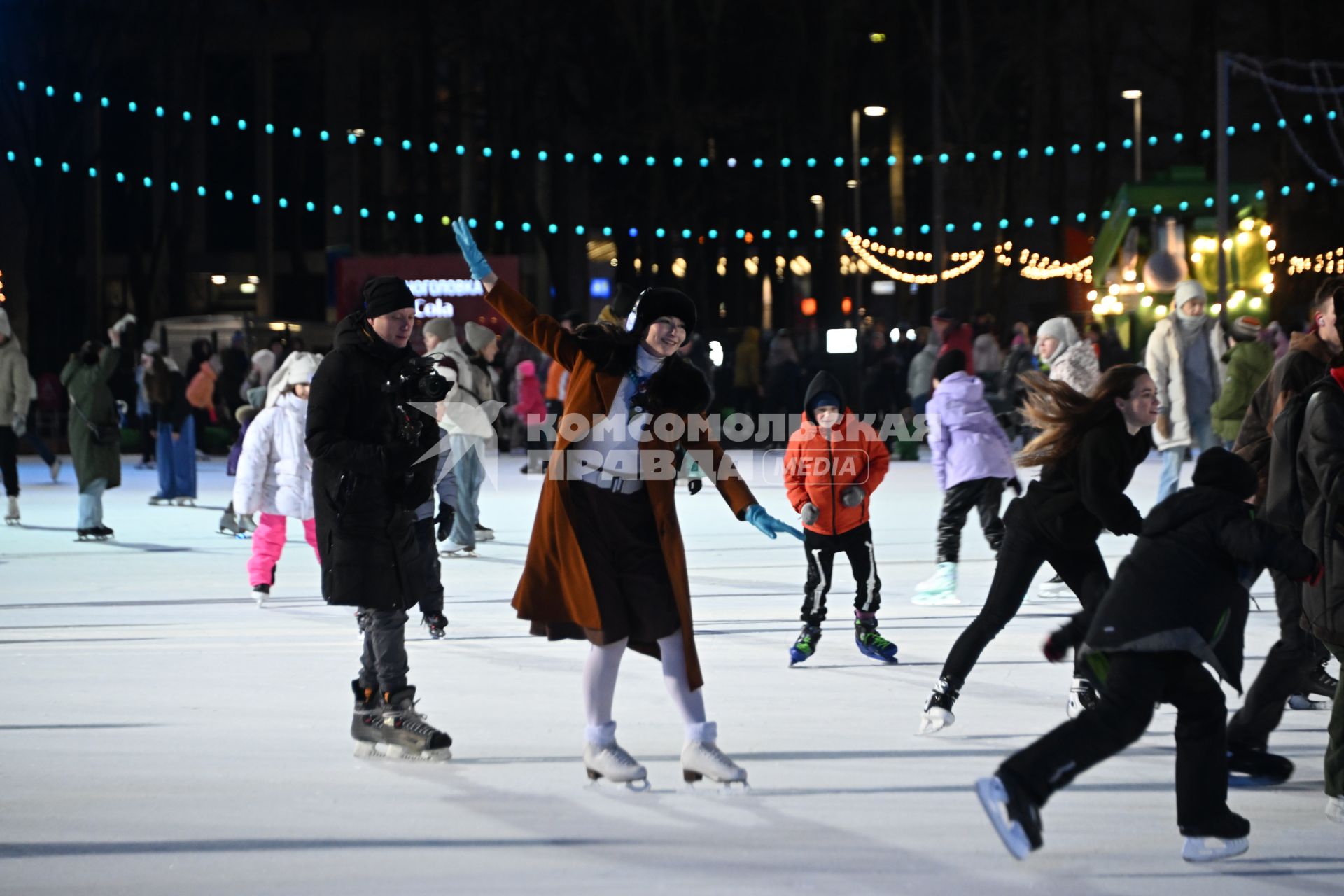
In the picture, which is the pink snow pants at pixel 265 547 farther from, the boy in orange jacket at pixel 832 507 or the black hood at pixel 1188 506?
the black hood at pixel 1188 506

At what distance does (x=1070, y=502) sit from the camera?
6027mm

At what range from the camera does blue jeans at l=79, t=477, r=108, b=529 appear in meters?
13.9

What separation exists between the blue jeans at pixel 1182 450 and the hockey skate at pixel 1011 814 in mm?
7370

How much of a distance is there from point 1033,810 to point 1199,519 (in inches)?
33.8

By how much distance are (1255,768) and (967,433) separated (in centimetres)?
426

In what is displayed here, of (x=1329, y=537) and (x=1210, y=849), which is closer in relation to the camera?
(x=1210, y=849)

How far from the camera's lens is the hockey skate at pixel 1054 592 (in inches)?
394

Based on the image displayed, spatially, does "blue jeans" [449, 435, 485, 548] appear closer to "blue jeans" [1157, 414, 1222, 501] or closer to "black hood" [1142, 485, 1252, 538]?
"blue jeans" [1157, 414, 1222, 501]

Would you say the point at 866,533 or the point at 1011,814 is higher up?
the point at 866,533

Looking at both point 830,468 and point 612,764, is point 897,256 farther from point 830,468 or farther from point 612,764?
point 612,764

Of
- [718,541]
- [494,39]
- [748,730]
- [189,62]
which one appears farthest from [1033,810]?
[189,62]

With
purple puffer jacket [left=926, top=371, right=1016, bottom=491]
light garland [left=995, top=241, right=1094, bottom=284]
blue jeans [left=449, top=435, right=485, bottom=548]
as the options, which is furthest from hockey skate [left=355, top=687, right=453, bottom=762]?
light garland [left=995, top=241, right=1094, bottom=284]

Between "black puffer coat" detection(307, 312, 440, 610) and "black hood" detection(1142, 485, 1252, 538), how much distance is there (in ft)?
8.37

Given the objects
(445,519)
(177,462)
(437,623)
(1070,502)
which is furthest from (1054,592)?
(177,462)
